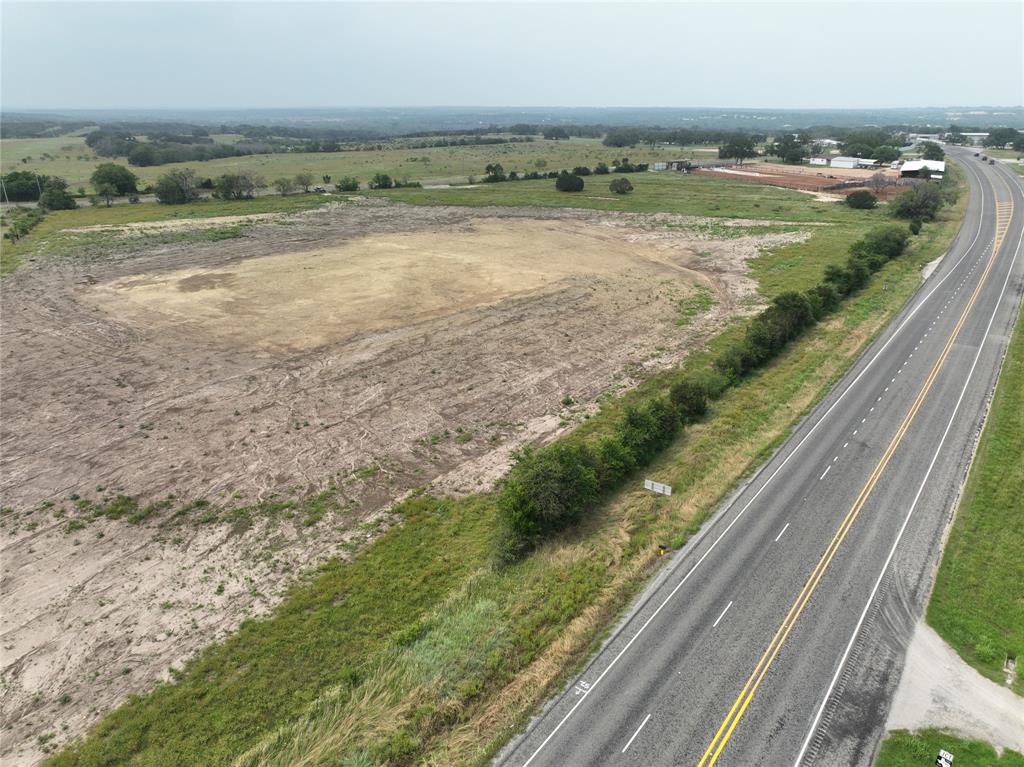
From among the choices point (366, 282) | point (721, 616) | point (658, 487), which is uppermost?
point (366, 282)

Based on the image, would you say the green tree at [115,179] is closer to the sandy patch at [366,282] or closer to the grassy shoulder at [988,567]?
the sandy patch at [366,282]

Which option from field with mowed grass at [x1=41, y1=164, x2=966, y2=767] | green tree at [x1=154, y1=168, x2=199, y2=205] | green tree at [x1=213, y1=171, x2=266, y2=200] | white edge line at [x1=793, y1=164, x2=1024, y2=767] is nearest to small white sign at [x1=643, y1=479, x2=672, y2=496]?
field with mowed grass at [x1=41, y1=164, x2=966, y2=767]

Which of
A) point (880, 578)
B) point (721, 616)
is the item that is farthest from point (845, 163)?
point (721, 616)

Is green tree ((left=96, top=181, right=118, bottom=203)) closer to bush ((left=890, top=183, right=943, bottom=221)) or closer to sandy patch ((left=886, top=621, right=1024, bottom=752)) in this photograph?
sandy patch ((left=886, top=621, right=1024, bottom=752))

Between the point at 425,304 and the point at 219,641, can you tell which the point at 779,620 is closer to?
the point at 219,641

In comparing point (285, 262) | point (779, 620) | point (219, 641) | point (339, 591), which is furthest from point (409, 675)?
point (285, 262)

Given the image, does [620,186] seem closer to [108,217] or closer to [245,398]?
[108,217]
